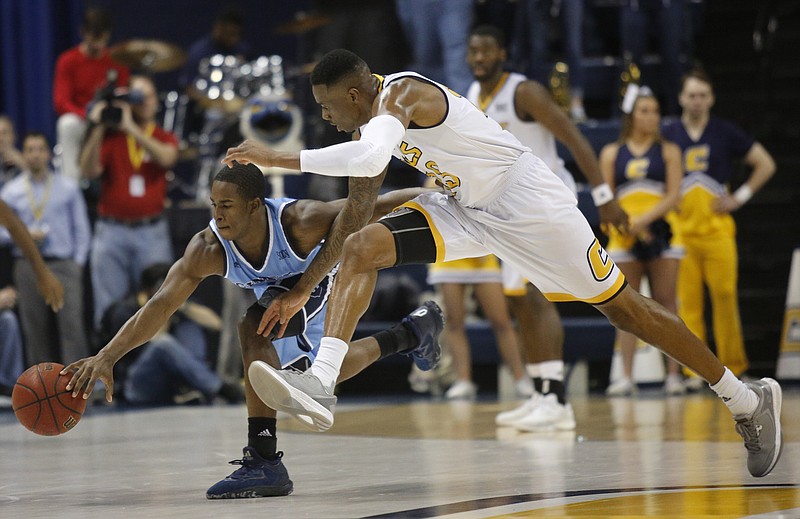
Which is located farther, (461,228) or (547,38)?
(547,38)

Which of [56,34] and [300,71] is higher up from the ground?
[56,34]

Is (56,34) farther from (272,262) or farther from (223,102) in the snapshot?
(272,262)

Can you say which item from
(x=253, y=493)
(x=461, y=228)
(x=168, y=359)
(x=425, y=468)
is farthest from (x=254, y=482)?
(x=168, y=359)

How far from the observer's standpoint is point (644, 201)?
8.65m

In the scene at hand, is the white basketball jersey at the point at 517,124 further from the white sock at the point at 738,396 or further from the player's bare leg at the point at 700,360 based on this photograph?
the white sock at the point at 738,396

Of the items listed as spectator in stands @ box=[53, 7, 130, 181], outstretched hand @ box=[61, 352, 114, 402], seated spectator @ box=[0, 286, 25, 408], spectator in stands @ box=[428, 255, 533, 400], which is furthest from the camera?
spectator in stands @ box=[53, 7, 130, 181]

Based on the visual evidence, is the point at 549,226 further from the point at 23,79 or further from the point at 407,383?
the point at 23,79

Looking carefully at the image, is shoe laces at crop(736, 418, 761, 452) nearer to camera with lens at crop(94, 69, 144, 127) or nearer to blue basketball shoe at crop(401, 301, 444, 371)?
blue basketball shoe at crop(401, 301, 444, 371)

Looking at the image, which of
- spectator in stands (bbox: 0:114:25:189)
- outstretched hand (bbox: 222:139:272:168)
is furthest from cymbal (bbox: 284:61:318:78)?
outstretched hand (bbox: 222:139:272:168)

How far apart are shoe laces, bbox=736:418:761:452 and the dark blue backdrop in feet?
29.5

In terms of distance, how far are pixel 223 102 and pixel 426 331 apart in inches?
243

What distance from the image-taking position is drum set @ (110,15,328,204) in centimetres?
990

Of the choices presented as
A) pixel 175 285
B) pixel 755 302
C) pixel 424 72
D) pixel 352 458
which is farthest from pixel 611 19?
pixel 175 285

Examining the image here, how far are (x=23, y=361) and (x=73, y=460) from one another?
4.16 metres
